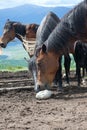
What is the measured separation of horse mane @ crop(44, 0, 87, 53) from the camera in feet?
27.8

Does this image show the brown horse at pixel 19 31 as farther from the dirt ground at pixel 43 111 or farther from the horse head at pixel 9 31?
the dirt ground at pixel 43 111

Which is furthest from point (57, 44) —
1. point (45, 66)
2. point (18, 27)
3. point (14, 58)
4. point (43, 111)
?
point (14, 58)

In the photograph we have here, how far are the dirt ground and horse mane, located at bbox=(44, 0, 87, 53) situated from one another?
1187 mm

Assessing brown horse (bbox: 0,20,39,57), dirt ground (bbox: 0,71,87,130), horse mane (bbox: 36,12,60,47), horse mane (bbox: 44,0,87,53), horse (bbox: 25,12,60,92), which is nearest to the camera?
dirt ground (bbox: 0,71,87,130)

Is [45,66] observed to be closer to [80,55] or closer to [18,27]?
[80,55]

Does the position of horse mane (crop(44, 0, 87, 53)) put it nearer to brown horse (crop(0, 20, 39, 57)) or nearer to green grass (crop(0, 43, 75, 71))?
brown horse (crop(0, 20, 39, 57))

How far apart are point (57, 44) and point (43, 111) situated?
2044 mm

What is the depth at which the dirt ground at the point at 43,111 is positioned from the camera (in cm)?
587

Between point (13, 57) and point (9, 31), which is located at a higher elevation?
point (9, 31)

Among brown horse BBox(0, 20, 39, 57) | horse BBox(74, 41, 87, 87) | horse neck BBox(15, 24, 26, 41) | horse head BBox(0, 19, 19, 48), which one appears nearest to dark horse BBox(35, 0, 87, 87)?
horse BBox(74, 41, 87, 87)

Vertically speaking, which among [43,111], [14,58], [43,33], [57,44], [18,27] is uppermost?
[18,27]

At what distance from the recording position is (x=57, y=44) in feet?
28.5

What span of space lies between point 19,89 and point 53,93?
40.6 inches

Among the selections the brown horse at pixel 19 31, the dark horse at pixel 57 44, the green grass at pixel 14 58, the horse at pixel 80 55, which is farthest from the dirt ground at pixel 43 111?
the green grass at pixel 14 58
